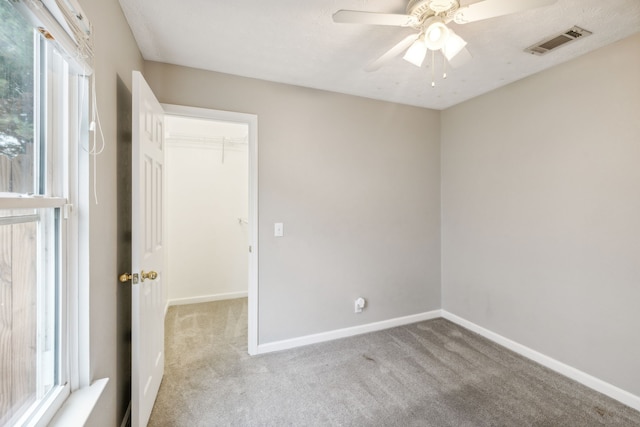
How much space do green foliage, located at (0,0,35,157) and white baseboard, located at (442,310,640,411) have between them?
3.47 metres

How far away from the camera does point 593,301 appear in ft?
6.92

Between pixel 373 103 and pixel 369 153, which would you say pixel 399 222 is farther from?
pixel 373 103

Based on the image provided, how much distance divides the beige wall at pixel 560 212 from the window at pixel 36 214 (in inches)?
121

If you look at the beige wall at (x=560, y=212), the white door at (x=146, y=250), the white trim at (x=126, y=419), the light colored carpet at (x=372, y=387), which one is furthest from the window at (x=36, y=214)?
the beige wall at (x=560, y=212)

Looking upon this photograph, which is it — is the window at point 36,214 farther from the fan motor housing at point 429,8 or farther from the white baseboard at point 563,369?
the white baseboard at point 563,369

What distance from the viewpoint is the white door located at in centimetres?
154

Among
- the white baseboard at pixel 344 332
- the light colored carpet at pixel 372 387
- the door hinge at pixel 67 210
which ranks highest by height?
the door hinge at pixel 67 210

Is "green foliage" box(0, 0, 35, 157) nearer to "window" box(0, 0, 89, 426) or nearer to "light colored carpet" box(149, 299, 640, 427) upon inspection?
"window" box(0, 0, 89, 426)

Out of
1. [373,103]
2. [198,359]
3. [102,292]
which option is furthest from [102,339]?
[373,103]

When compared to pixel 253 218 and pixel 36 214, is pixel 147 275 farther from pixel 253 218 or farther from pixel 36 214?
pixel 253 218

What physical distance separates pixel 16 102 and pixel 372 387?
242 centimetres

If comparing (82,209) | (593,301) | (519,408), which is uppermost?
(82,209)

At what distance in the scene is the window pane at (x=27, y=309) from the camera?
848 millimetres

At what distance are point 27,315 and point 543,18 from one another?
9.27 ft
